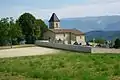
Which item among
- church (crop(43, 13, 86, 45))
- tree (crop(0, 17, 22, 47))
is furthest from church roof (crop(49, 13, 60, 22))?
tree (crop(0, 17, 22, 47))

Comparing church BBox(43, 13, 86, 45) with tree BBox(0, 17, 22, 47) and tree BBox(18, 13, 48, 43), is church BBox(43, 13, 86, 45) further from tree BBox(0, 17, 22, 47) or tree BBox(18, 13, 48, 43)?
tree BBox(0, 17, 22, 47)

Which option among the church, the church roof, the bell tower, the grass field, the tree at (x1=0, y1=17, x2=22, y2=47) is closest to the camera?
the grass field

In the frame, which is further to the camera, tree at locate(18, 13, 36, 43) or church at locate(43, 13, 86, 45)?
church at locate(43, 13, 86, 45)

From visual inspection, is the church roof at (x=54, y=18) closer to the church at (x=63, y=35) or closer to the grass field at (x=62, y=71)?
the church at (x=63, y=35)

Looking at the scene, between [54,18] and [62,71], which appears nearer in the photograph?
[62,71]

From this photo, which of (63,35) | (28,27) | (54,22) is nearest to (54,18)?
(54,22)

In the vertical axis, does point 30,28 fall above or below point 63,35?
above

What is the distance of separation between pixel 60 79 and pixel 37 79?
1.18m

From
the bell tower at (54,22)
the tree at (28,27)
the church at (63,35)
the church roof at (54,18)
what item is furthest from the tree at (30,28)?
the church roof at (54,18)

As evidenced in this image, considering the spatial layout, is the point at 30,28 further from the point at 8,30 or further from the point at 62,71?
the point at 62,71

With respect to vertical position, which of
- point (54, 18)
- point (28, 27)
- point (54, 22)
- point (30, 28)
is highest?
point (54, 18)

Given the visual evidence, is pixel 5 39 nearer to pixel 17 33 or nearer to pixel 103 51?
pixel 17 33

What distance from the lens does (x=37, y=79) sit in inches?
540

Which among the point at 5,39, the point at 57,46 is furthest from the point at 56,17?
the point at 57,46
